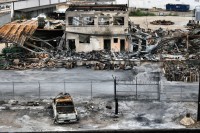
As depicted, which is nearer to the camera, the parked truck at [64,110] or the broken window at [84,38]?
the parked truck at [64,110]

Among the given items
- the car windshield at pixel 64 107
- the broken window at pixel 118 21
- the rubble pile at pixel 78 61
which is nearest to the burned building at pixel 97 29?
the broken window at pixel 118 21

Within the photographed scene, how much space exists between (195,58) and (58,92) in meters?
17.8

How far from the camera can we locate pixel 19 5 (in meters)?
85.2

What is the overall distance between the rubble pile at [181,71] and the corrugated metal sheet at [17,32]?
17.3m

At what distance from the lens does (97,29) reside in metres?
60.1

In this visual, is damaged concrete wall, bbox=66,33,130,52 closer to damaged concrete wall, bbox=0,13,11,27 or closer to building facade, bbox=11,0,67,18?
damaged concrete wall, bbox=0,13,11,27

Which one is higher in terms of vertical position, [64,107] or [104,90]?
[104,90]

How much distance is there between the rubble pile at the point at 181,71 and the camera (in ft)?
163

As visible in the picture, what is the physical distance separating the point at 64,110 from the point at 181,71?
16.0 m

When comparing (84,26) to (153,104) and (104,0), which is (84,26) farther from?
(104,0)

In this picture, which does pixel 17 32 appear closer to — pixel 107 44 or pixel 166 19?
pixel 107 44

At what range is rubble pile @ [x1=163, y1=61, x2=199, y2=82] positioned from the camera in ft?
163

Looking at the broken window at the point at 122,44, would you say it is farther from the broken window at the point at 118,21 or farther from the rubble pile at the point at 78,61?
the rubble pile at the point at 78,61

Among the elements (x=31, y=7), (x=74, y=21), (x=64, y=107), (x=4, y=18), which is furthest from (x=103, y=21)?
(x=31, y=7)
